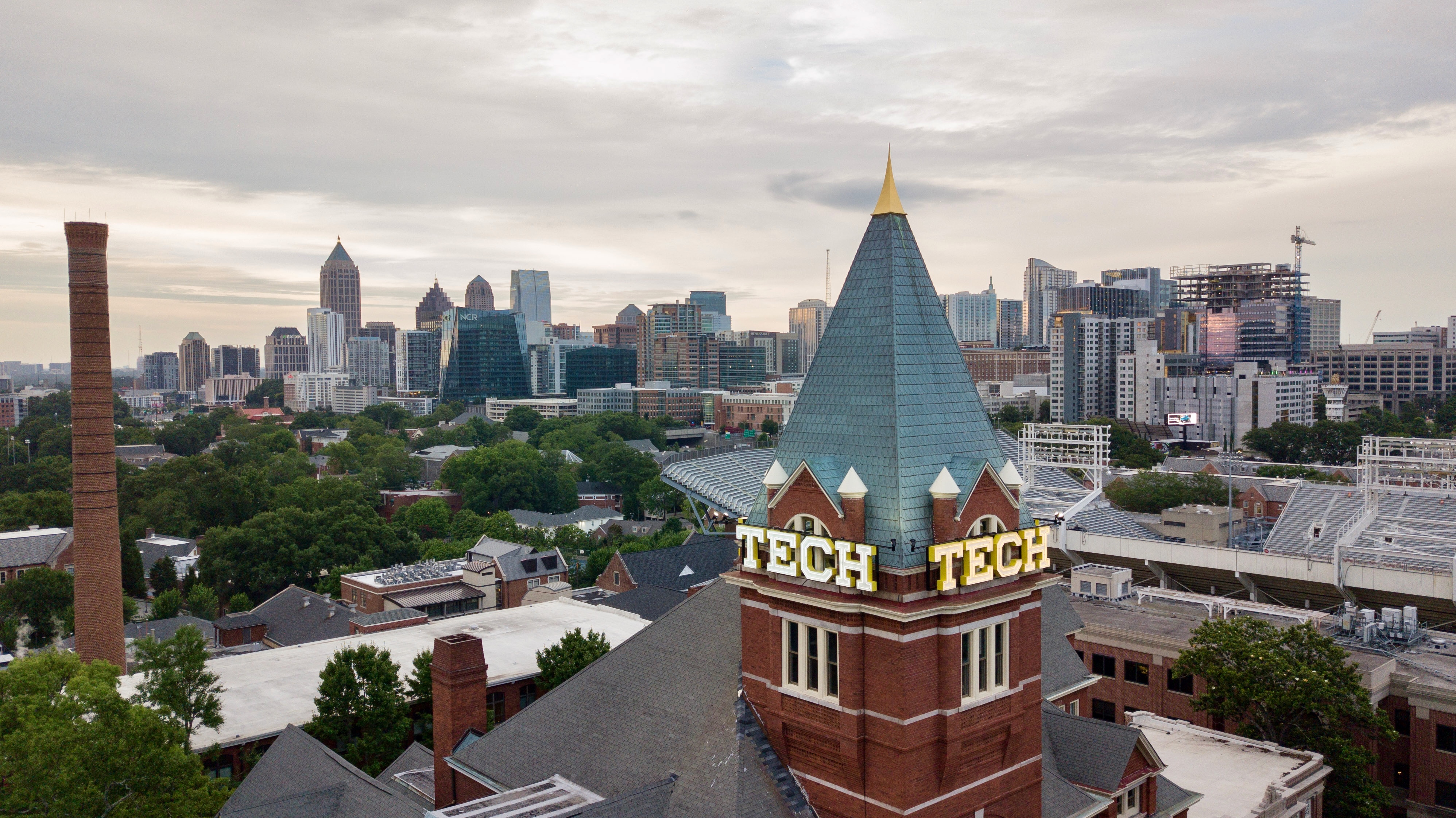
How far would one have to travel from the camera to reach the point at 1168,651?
197 ft

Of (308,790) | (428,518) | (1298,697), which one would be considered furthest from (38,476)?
(1298,697)

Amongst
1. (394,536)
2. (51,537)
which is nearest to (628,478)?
(394,536)

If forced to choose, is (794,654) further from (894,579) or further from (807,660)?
(894,579)

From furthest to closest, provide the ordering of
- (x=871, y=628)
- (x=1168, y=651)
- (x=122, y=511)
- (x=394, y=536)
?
(x=122, y=511) < (x=394, y=536) < (x=1168, y=651) < (x=871, y=628)

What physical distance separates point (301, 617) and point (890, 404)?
Answer: 80.5 m

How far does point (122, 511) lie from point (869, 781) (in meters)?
151

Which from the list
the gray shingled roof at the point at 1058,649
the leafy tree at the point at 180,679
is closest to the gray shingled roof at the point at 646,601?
the leafy tree at the point at 180,679

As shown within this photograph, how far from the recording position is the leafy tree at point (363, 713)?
50625mm

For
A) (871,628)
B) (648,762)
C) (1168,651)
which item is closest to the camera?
(871,628)

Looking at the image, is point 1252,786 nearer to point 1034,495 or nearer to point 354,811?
point 354,811

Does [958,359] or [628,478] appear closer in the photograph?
[958,359]

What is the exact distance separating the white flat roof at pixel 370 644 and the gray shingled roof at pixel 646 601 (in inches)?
131

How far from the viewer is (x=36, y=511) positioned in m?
128

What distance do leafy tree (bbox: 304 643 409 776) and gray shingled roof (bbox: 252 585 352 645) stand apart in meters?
34.9
